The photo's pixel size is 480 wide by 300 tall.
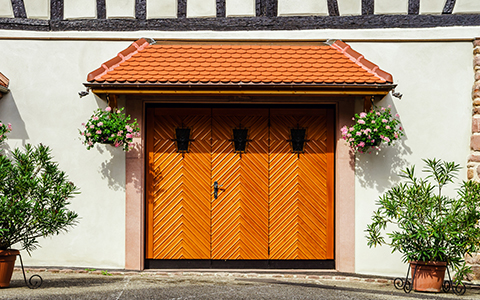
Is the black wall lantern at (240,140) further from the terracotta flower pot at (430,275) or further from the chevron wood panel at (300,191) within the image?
the terracotta flower pot at (430,275)

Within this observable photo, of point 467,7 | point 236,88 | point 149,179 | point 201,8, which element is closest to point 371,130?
point 236,88

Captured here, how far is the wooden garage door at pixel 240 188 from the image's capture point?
791cm

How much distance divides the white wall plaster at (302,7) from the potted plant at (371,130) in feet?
6.11

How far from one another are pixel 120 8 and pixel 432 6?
4.87 meters

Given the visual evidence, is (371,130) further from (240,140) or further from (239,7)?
(239,7)

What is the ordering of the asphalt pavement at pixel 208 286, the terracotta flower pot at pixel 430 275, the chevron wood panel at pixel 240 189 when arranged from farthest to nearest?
the chevron wood panel at pixel 240 189
the terracotta flower pot at pixel 430 275
the asphalt pavement at pixel 208 286

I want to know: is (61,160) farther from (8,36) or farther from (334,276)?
(334,276)

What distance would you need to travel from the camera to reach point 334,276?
7.49m

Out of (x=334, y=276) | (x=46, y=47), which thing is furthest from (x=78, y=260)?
(x=334, y=276)

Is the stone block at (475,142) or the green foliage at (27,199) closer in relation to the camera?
the green foliage at (27,199)

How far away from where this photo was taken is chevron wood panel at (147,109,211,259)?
25.9ft

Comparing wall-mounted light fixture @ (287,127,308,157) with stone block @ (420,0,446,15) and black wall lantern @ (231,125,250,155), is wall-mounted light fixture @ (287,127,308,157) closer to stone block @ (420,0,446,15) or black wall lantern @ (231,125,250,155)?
black wall lantern @ (231,125,250,155)

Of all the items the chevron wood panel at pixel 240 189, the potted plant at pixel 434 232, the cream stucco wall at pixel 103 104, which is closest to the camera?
the potted plant at pixel 434 232

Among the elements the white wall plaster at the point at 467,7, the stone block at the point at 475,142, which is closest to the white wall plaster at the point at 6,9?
the white wall plaster at the point at 467,7
